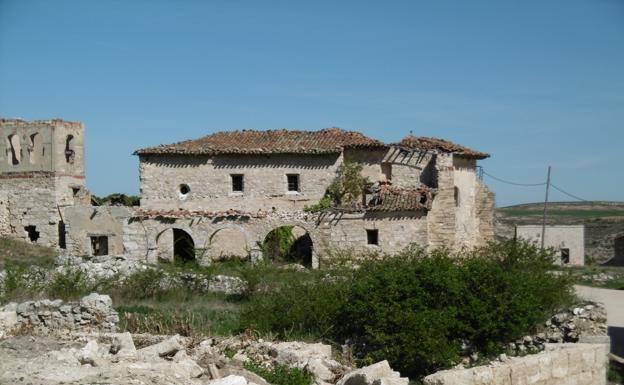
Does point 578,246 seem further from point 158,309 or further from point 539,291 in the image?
point 158,309

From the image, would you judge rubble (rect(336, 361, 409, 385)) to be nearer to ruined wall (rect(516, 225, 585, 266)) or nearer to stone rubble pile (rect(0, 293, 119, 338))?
stone rubble pile (rect(0, 293, 119, 338))

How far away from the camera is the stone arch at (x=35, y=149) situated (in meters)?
37.3

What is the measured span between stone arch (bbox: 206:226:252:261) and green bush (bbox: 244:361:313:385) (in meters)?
20.9

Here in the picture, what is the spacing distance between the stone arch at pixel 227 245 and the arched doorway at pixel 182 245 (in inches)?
39.7

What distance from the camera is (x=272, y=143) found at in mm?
35344

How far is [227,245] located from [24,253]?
30.0 ft

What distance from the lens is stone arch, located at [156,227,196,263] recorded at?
110 feet

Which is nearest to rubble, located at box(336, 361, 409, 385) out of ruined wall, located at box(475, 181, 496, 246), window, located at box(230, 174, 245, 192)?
window, located at box(230, 174, 245, 192)

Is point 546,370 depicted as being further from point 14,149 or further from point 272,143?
point 14,149

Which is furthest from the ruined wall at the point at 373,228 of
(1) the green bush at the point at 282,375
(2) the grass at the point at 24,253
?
(1) the green bush at the point at 282,375

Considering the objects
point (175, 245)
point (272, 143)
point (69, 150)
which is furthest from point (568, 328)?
point (69, 150)

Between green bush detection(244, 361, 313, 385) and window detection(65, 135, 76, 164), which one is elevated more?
window detection(65, 135, 76, 164)

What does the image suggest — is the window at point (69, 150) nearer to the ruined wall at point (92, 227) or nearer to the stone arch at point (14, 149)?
the stone arch at point (14, 149)

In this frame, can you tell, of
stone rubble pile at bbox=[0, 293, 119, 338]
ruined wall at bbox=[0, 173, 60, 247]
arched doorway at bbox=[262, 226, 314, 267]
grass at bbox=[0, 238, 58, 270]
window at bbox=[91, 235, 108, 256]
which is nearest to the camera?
stone rubble pile at bbox=[0, 293, 119, 338]
